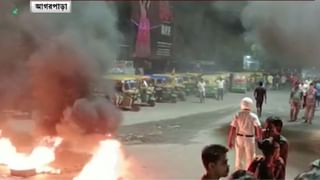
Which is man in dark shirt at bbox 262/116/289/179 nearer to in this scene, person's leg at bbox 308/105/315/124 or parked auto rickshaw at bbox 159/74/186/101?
parked auto rickshaw at bbox 159/74/186/101

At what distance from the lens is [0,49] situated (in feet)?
19.7

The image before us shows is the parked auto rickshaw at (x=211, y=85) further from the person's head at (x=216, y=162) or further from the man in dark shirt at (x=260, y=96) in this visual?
the person's head at (x=216, y=162)

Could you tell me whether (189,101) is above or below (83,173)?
above

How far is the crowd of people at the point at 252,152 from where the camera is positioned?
1977 millimetres

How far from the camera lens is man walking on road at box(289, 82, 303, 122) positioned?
4599 millimetres

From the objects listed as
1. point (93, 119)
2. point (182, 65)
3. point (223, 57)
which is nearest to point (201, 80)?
point (182, 65)

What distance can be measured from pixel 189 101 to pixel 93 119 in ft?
3.79

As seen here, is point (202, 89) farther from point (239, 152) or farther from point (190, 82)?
point (239, 152)

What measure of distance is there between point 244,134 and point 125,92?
90.1 inches

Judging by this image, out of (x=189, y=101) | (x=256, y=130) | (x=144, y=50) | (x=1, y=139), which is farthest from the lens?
(x=189, y=101)

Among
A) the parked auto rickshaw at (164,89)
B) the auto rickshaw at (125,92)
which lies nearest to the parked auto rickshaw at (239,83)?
the parked auto rickshaw at (164,89)

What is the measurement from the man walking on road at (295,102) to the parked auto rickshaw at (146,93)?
150cm

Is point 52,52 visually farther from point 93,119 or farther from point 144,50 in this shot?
point 144,50

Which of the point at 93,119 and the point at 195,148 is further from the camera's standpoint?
the point at 93,119
